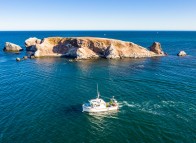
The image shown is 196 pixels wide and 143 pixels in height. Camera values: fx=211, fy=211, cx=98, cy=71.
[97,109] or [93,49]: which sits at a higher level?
[93,49]

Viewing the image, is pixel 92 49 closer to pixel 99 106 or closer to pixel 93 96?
pixel 93 96

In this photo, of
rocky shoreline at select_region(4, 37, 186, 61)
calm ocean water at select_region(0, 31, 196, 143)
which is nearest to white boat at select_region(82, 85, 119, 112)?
calm ocean water at select_region(0, 31, 196, 143)

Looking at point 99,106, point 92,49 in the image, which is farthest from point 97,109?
point 92,49

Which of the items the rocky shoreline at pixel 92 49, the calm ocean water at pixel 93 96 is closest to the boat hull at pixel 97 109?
the calm ocean water at pixel 93 96

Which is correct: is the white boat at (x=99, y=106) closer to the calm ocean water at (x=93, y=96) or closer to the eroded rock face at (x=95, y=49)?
the calm ocean water at (x=93, y=96)

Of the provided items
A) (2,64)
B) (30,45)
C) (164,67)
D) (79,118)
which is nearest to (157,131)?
(79,118)
